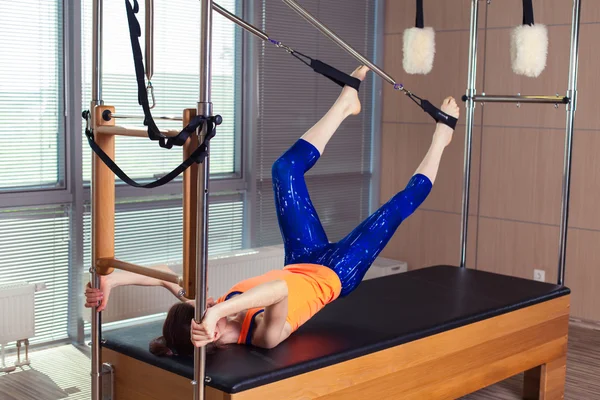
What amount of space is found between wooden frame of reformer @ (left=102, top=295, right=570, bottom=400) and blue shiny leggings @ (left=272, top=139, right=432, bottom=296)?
39 cm

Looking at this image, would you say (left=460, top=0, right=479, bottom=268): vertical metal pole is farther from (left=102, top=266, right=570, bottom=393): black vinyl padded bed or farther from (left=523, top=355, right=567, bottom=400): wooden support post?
(left=523, top=355, right=567, bottom=400): wooden support post

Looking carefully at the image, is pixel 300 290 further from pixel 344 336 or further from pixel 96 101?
pixel 96 101

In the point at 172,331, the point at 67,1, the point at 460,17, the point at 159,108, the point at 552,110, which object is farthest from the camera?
the point at 460,17

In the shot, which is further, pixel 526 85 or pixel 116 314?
pixel 526 85

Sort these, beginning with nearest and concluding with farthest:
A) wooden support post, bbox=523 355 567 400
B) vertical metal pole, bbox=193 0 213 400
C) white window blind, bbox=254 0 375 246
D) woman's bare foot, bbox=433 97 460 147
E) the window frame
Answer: vertical metal pole, bbox=193 0 213 400 < woman's bare foot, bbox=433 97 460 147 < wooden support post, bbox=523 355 567 400 < the window frame < white window blind, bbox=254 0 375 246

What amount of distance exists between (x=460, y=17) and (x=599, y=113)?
1.12 metres

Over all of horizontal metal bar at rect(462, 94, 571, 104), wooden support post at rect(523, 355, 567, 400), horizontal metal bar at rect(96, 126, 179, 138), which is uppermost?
horizontal metal bar at rect(462, 94, 571, 104)

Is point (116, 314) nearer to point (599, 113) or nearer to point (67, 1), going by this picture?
point (67, 1)

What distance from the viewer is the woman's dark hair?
2227 millimetres

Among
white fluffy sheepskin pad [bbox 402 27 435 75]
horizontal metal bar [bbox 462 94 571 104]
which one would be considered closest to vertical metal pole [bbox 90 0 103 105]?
white fluffy sheepskin pad [bbox 402 27 435 75]

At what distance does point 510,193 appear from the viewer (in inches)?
184

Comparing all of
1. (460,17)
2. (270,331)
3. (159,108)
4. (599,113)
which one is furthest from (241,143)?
(270,331)

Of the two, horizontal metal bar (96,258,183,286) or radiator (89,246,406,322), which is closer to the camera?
horizontal metal bar (96,258,183,286)

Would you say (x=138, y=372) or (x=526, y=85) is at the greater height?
(x=526, y=85)
